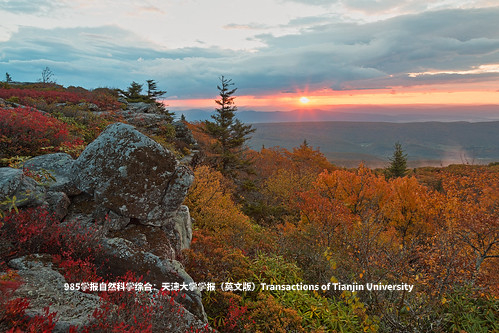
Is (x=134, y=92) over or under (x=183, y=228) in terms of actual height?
over

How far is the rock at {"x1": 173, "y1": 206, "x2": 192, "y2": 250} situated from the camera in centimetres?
748

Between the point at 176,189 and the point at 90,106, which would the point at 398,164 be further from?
the point at 176,189

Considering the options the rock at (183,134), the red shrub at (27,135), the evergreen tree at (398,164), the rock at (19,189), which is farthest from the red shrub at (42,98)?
the evergreen tree at (398,164)

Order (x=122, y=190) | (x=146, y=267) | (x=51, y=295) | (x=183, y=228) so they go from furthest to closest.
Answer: (x=183, y=228), (x=122, y=190), (x=146, y=267), (x=51, y=295)

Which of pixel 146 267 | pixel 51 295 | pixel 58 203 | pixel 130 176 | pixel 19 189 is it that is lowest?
pixel 146 267

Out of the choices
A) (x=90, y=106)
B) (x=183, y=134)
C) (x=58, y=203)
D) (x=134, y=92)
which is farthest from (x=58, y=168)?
(x=134, y=92)

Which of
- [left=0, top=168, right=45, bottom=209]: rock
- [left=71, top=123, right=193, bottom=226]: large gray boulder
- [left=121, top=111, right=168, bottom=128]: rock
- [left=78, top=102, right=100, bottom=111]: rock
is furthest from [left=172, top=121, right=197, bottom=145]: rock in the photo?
[left=0, top=168, right=45, bottom=209]: rock

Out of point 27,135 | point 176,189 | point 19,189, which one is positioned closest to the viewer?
point 19,189

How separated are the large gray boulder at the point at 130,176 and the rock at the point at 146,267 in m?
1.23

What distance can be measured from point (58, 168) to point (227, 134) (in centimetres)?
2379

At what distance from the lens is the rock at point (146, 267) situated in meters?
5.18

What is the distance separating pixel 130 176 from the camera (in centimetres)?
649

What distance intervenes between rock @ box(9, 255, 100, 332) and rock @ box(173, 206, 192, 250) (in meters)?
3.32

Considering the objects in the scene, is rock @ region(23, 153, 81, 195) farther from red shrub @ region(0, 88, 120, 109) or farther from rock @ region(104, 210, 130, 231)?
red shrub @ region(0, 88, 120, 109)
